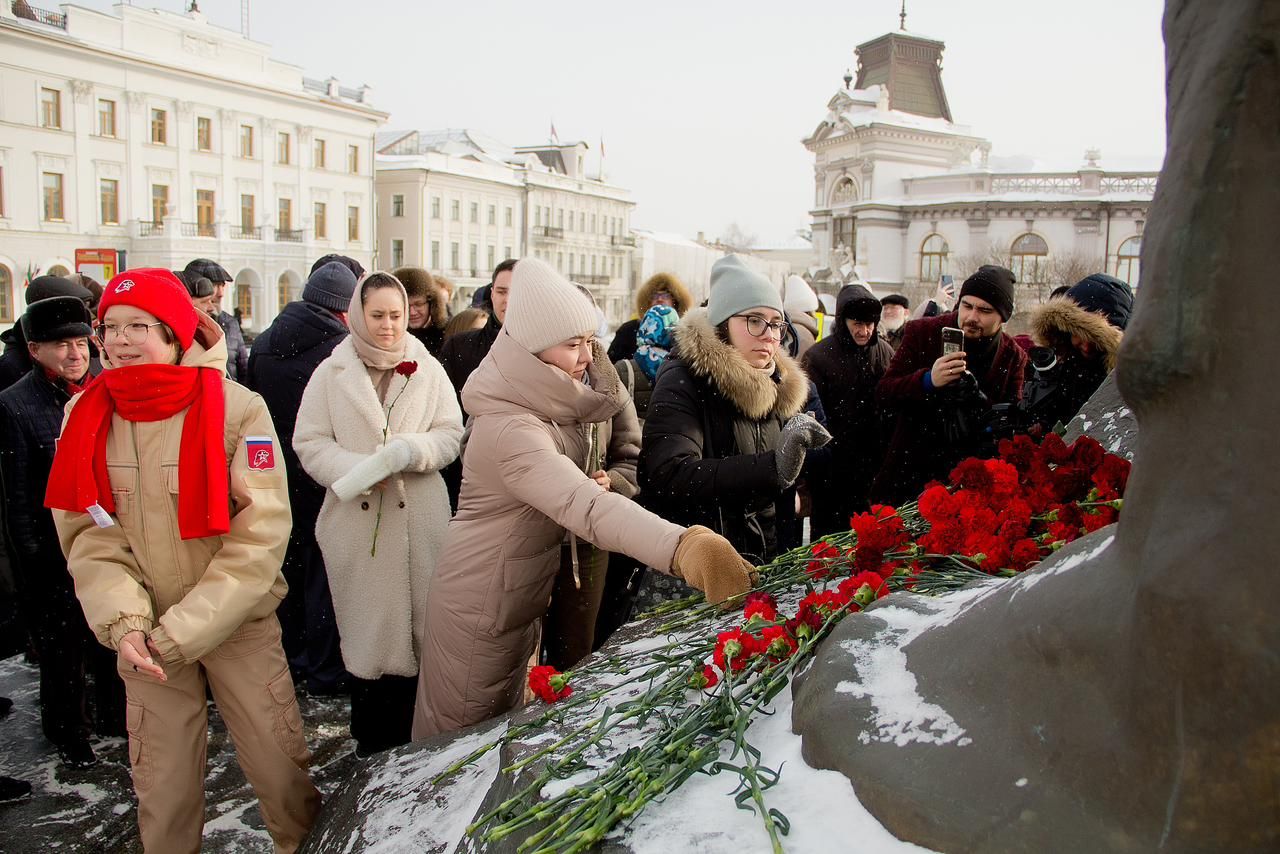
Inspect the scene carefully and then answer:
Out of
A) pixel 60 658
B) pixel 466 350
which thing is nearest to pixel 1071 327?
pixel 466 350

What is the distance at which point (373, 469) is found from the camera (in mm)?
3533

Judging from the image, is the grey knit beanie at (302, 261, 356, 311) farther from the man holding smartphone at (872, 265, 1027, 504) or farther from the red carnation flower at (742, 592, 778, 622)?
the red carnation flower at (742, 592, 778, 622)

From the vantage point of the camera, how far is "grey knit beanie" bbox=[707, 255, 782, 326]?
10.8ft

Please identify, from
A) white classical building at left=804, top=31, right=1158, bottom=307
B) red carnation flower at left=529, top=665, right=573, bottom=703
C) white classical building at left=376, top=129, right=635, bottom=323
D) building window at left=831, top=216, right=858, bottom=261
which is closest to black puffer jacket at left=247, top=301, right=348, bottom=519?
red carnation flower at left=529, top=665, right=573, bottom=703

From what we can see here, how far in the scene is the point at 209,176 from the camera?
115ft

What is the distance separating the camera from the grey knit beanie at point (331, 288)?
4.42 meters

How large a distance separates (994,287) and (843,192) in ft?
103

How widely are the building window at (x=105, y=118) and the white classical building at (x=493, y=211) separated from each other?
41.3 feet

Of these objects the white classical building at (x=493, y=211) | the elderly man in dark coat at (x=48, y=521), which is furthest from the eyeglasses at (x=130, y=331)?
the white classical building at (x=493, y=211)

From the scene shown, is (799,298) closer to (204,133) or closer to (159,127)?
(159,127)

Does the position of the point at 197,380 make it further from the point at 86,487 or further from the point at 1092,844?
the point at 1092,844

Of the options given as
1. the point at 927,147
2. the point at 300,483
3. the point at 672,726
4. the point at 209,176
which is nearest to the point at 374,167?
the point at 209,176

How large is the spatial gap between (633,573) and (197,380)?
6.27 feet

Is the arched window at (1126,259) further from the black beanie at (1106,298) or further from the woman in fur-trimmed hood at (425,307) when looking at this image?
the woman in fur-trimmed hood at (425,307)
